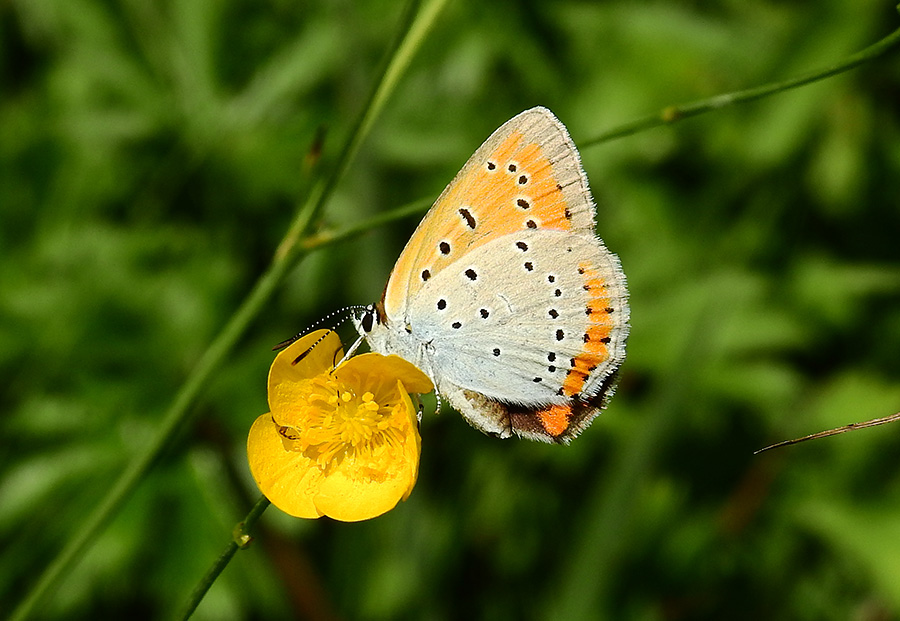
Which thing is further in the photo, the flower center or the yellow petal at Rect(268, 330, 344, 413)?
the flower center

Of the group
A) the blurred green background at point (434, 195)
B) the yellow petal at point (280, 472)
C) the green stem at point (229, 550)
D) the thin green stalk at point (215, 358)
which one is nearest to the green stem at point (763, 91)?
the thin green stalk at point (215, 358)

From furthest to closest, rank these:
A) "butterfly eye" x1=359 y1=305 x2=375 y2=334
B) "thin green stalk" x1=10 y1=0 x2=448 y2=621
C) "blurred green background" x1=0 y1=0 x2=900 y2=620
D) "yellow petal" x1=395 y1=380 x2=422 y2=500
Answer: "blurred green background" x1=0 y1=0 x2=900 y2=620 → "butterfly eye" x1=359 y1=305 x2=375 y2=334 → "thin green stalk" x1=10 y1=0 x2=448 y2=621 → "yellow petal" x1=395 y1=380 x2=422 y2=500

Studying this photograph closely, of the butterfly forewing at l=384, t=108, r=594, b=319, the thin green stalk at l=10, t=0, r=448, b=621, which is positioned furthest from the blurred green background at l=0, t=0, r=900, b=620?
the butterfly forewing at l=384, t=108, r=594, b=319

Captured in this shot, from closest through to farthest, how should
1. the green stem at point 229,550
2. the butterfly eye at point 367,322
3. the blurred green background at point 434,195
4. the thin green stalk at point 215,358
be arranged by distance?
the green stem at point 229,550 < the thin green stalk at point 215,358 < the butterfly eye at point 367,322 < the blurred green background at point 434,195

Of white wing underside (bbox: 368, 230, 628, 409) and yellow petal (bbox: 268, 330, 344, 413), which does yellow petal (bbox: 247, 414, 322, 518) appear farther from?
white wing underside (bbox: 368, 230, 628, 409)

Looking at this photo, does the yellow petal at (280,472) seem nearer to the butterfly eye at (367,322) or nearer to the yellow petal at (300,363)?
the yellow petal at (300,363)

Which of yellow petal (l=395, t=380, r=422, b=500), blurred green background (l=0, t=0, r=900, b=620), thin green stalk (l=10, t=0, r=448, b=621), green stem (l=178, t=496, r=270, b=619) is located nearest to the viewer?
green stem (l=178, t=496, r=270, b=619)

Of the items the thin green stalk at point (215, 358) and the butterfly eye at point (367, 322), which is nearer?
the thin green stalk at point (215, 358)

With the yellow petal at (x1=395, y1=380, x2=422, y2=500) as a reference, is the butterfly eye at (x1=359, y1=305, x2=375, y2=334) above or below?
above
